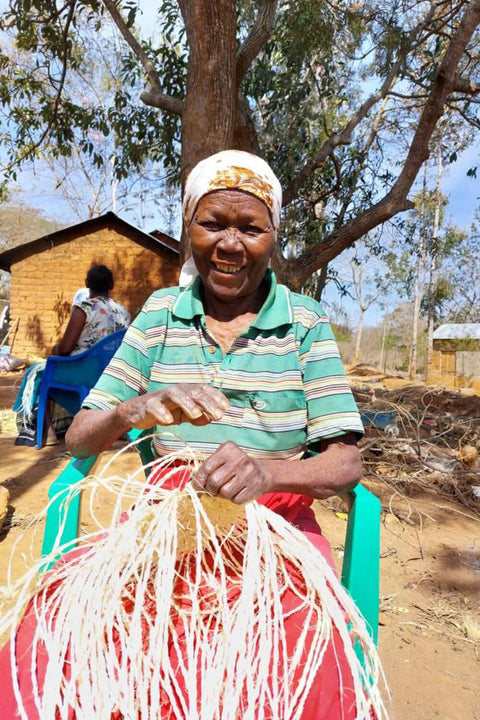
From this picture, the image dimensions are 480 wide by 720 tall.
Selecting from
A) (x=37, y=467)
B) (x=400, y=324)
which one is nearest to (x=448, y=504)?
(x=37, y=467)

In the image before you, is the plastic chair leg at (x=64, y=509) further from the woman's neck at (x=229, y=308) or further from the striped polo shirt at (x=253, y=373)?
the woman's neck at (x=229, y=308)

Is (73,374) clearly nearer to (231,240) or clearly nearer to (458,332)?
(231,240)

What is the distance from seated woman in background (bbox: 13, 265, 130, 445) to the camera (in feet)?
13.0

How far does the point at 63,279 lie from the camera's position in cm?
1144

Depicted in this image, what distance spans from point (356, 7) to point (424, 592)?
6879 mm

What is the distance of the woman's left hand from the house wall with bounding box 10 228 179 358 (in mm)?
10391

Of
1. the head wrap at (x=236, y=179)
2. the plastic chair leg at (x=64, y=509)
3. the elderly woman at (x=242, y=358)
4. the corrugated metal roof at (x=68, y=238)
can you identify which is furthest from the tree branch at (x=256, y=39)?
the corrugated metal roof at (x=68, y=238)

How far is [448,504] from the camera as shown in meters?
3.71

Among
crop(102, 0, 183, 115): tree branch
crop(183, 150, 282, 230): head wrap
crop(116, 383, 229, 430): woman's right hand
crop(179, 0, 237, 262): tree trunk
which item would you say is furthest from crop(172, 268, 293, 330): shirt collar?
crop(102, 0, 183, 115): tree branch

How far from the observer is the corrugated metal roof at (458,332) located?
50.7 ft

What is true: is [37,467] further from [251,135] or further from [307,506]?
[251,135]

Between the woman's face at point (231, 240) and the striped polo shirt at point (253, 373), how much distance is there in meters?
0.09

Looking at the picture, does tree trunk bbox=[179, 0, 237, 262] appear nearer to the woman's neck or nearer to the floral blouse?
the floral blouse

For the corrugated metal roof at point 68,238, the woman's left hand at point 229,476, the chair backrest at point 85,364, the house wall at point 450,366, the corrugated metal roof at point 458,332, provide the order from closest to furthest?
the woman's left hand at point 229,476 < the chair backrest at point 85,364 < the corrugated metal roof at point 68,238 < the house wall at point 450,366 < the corrugated metal roof at point 458,332
